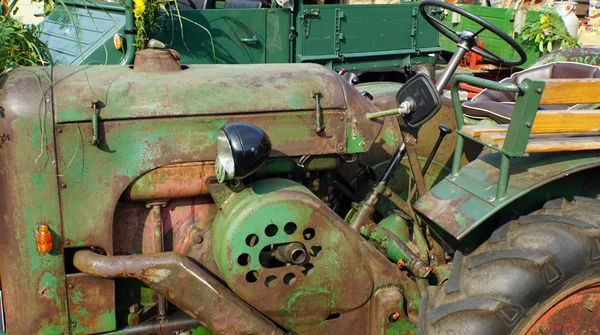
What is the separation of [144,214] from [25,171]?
18.7 inches

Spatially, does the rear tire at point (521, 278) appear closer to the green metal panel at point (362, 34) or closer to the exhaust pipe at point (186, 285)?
the exhaust pipe at point (186, 285)

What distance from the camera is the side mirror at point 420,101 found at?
100 inches

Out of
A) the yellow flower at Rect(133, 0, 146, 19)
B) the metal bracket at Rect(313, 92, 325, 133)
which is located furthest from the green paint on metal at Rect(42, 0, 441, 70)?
the metal bracket at Rect(313, 92, 325, 133)

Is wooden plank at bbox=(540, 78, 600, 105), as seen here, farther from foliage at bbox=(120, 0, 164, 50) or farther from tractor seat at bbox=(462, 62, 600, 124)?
foliage at bbox=(120, 0, 164, 50)

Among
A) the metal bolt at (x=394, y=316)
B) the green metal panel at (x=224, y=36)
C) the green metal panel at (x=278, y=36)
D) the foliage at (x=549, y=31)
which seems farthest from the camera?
the foliage at (x=549, y=31)

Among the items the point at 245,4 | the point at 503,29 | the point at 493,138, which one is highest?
the point at 493,138

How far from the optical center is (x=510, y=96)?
14.6 ft

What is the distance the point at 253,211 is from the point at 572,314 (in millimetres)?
1269

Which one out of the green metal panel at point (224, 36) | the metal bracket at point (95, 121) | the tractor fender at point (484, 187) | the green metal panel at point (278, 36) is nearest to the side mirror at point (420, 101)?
the tractor fender at point (484, 187)

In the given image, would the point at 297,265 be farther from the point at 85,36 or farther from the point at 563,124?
the point at 85,36

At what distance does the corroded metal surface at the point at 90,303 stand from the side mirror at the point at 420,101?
1349 millimetres

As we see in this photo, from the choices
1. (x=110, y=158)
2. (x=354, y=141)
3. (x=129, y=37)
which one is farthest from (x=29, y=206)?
(x=129, y=37)

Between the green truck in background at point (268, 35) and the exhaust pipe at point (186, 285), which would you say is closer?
the exhaust pipe at point (186, 285)

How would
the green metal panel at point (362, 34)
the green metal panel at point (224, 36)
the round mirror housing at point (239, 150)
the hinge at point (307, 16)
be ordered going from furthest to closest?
the green metal panel at point (362, 34)
the hinge at point (307, 16)
the green metal panel at point (224, 36)
the round mirror housing at point (239, 150)
